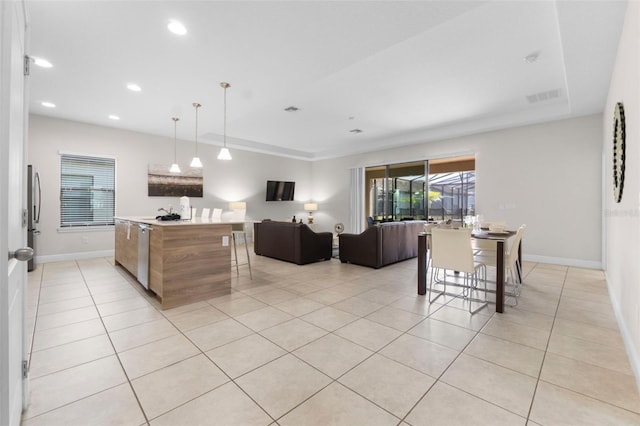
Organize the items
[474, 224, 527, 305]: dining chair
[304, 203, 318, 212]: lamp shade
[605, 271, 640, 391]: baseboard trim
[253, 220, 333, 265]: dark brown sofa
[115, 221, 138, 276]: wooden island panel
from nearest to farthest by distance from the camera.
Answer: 1. [605, 271, 640, 391]: baseboard trim
2. [474, 224, 527, 305]: dining chair
3. [115, 221, 138, 276]: wooden island panel
4. [253, 220, 333, 265]: dark brown sofa
5. [304, 203, 318, 212]: lamp shade

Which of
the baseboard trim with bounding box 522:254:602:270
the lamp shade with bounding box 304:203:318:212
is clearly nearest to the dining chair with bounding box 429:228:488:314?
the baseboard trim with bounding box 522:254:602:270

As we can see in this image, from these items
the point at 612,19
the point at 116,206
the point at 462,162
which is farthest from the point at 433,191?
the point at 116,206

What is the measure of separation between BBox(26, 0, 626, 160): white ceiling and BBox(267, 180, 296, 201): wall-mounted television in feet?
10.2

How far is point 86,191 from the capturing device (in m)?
5.96

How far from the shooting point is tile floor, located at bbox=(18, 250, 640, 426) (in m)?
1.54

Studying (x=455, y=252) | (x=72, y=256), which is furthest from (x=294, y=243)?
(x=72, y=256)

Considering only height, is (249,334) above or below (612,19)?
below

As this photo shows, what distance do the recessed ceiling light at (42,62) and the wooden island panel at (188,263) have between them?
2573mm

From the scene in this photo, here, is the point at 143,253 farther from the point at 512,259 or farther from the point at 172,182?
the point at 512,259

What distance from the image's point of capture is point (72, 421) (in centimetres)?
147

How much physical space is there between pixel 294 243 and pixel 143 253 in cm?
250

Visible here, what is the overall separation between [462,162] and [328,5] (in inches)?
273

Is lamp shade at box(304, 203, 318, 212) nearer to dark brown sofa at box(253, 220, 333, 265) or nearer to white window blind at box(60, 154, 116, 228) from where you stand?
dark brown sofa at box(253, 220, 333, 265)

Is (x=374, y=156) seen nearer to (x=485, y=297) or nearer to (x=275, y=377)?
(x=485, y=297)
